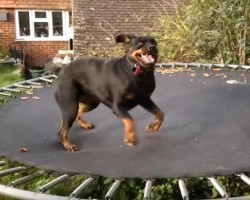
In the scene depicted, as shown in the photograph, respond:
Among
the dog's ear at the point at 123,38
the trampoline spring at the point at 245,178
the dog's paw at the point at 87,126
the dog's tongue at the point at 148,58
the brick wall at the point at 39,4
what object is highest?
the brick wall at the point at 39,4

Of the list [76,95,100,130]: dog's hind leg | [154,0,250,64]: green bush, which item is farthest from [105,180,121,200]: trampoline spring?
[154,0,250,64]: green bush

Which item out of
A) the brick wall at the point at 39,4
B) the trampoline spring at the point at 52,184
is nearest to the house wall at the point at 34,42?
the brick wall at the point at 39,4

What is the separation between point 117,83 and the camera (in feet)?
7.77

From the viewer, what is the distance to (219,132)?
2.73 metres

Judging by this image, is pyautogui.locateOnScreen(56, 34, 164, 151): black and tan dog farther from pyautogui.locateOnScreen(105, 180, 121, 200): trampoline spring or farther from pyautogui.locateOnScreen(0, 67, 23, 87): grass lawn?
pyautogui.locateOnScreen(0, 67, 23, 87): grass lawn

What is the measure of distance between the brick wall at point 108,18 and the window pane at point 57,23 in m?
1.56

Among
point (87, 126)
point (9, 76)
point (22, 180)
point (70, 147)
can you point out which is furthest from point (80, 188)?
point (9, 76)

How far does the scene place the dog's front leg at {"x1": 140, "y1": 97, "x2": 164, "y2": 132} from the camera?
2.46 m

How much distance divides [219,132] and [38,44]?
8.78m

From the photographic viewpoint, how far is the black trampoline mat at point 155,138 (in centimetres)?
219

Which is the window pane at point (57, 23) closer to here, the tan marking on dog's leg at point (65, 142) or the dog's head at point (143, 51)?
the tan marking on dog's leg at point (65, 142)

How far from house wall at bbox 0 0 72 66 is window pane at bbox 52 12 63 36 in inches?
11.0

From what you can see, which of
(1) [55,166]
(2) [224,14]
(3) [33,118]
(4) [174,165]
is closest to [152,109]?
(4) [174,165]

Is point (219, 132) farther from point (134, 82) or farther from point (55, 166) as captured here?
point (55, 166)
